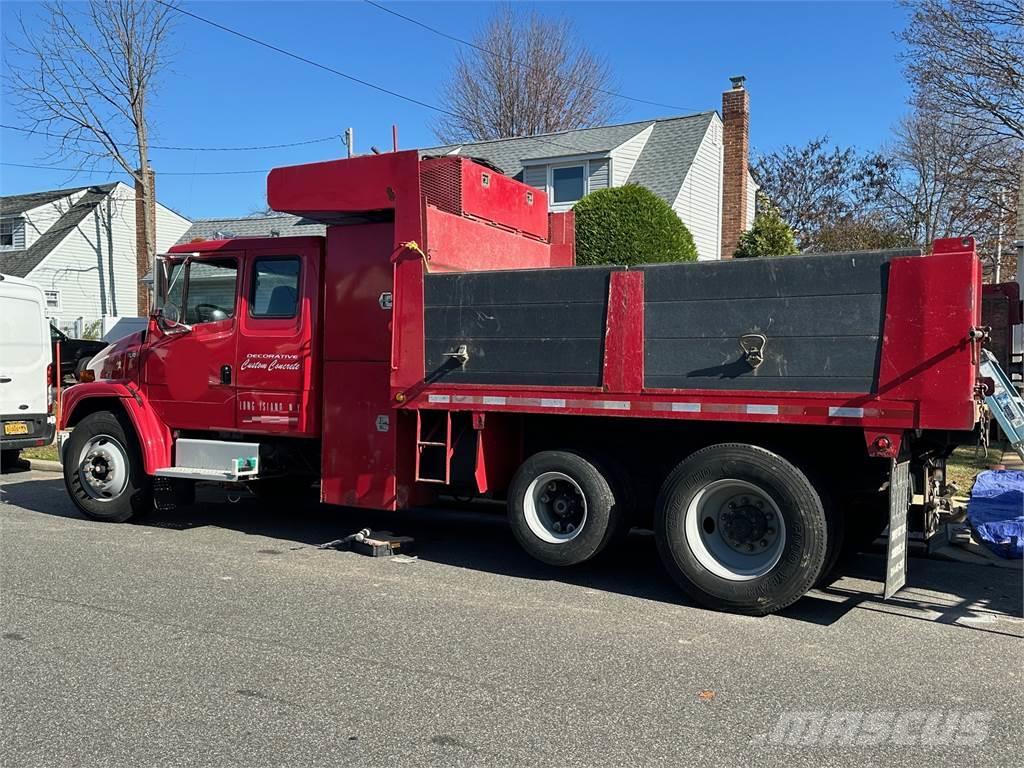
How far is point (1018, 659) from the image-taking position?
Answer: 190 inches

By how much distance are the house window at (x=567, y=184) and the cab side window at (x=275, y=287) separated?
18867 millimetres

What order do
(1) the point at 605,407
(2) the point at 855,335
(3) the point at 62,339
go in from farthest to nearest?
(3) the point at 62,339
(1) the point at 605,407
(2) the point at 855,335

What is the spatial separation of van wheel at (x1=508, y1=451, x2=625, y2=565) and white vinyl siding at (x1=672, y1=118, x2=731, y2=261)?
19335 millimetres

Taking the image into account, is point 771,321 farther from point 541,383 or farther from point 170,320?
point 170,320

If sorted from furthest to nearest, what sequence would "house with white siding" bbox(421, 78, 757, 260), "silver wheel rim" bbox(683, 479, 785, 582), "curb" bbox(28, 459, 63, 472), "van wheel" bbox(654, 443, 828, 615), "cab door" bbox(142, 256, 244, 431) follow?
"house with white siding" bbox(421, 78, 757, 260)
"curb" bbox(28, 459, 63, 472)
"cab door" bbox(142, 256, 244, 431)
"silver wheel rim" bbox(683, 479, 785, 582)
"van wheel" bbox(654, 443, 828, 615)

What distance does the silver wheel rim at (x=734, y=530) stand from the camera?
18.4 feet

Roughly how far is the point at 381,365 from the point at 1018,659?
4.75 m

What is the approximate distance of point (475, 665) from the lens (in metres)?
4.71

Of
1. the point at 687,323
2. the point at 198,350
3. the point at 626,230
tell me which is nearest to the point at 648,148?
the point at 626,230

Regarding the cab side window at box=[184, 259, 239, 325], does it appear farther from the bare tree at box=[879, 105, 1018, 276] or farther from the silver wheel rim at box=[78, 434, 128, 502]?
the bare tree at box=[879, 105, 1018, 276]

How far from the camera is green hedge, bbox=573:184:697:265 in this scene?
19.6 m

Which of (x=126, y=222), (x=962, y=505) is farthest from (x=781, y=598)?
(x=126, y=222)

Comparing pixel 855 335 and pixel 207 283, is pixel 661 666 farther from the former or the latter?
pixel 207 283

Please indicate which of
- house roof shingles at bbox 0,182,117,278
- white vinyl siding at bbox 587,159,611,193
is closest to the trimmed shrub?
white vinyl siding at bbox 587,159,611,193
